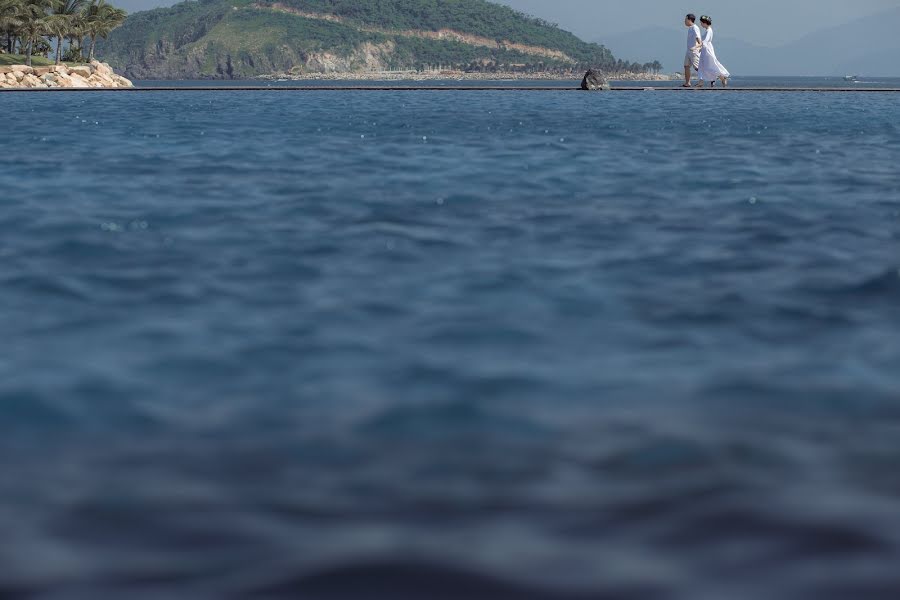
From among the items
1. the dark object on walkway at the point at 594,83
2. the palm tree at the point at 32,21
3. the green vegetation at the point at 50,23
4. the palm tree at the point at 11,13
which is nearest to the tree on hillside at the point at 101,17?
the green vegetation at the point at 50,23

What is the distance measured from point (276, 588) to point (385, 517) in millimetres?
667

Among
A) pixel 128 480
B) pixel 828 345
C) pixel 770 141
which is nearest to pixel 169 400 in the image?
pixel 128 480

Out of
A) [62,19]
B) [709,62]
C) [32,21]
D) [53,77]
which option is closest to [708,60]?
Result: [709,62]

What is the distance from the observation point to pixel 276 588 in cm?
358

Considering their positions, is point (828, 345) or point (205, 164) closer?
point (828, 345)

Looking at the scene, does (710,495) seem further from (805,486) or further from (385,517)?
(385,517)

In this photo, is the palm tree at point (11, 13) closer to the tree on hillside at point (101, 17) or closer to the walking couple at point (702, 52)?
the tree on hillside at point (101, 17)

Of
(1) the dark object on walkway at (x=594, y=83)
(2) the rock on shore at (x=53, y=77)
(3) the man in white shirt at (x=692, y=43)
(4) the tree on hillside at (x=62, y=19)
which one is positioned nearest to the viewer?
(3) the man in white shirt at (x=692, y=43)

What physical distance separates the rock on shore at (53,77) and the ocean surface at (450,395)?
68.8 m

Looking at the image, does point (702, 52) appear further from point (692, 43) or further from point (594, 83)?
point (594, 83)

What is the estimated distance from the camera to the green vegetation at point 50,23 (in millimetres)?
90812

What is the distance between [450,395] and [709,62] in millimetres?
30621

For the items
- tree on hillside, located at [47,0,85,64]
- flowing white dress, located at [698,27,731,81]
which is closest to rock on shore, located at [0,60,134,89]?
tree on hillside, located at [47,0,85,64]

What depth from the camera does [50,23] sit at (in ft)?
310
